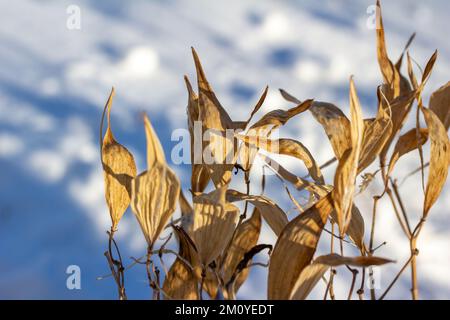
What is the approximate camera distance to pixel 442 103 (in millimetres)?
532

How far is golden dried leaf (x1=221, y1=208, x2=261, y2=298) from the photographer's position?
48 cm

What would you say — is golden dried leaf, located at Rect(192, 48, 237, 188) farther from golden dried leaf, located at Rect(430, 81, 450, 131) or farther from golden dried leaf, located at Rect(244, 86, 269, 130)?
golden dried leaf, located at Rect(430, 81, 450, 131)

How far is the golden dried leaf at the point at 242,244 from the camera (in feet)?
1.57

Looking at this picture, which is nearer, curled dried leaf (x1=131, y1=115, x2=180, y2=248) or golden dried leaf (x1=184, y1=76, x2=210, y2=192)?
curled dried leaf (x1=131, y1=115, x2=180, y2=248)

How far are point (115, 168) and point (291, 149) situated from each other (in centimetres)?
14

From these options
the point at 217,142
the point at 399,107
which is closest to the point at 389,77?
the point at 399,107

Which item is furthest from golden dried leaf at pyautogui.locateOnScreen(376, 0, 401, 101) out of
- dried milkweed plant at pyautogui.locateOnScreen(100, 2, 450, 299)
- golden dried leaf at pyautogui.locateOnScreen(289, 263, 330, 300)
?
golden dried leaf at pyautogui.locateOnScreen(289, 263, 330, 300)

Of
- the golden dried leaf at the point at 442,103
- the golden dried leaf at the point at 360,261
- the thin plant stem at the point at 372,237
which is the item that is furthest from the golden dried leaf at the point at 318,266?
the golden dried leaf at the point at 442,103

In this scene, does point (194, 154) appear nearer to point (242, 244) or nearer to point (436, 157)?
point (242, 244)

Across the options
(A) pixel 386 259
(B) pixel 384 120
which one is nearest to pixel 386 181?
(B) pixel 384 120

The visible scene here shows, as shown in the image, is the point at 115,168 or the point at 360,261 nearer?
the point at 360,261

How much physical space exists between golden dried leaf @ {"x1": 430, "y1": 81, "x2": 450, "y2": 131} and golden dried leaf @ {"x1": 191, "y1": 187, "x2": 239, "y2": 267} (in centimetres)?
23

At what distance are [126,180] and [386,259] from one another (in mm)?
215
